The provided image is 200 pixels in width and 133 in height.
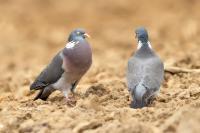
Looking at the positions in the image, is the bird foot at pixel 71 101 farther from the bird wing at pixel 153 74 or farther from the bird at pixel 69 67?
the bird wing at pixel 153 74

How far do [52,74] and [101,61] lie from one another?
5.58m

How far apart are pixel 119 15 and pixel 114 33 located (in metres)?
1.64

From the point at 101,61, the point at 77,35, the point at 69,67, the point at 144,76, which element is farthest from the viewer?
the point at 101,61

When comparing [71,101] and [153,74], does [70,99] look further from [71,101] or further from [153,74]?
[153,74]

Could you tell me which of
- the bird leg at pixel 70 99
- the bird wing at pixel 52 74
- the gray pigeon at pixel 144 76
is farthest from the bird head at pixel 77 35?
the gray pigeon at pixel 144 76

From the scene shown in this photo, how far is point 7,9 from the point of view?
22.1 meters

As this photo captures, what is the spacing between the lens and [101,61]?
48.9 ft

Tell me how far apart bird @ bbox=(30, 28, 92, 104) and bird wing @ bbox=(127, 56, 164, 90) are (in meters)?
0.66

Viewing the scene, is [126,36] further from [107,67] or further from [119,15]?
[107,67]

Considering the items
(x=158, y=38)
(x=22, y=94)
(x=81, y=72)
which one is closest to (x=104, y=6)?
(x=158, y=38)

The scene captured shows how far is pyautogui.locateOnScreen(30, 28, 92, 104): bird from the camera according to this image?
357 inches

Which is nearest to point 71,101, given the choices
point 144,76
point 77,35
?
point 77,35

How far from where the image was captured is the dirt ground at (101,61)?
7578 millimetres

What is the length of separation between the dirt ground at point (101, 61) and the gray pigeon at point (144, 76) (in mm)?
169
